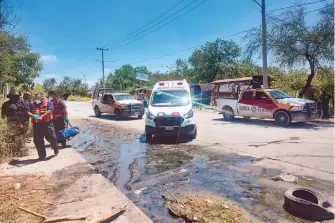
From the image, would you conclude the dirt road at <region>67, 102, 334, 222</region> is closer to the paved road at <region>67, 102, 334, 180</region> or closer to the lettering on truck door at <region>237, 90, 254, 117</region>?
the paved road at <region>67, 102, 334, 180</region>

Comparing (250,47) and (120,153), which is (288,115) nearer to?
(250,47)

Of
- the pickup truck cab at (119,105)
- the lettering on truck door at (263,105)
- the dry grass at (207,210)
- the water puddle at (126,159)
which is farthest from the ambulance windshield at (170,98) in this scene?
the pickup truck cab at (119,105)

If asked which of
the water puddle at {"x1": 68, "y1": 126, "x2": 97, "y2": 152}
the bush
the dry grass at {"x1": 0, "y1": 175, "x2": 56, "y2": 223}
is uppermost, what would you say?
the bush

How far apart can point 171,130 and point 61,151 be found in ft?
12.1

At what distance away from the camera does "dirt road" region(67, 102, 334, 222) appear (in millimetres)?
4738

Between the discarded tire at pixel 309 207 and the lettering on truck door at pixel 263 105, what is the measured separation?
9.58 m

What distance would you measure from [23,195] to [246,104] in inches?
480

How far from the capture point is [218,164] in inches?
266

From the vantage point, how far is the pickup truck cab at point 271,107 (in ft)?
41.1

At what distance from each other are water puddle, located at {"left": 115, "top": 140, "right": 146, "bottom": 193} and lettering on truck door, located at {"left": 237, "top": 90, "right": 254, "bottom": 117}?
23.6ft

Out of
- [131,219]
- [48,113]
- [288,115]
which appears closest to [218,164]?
[131,219]

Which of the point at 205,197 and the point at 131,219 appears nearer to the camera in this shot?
the point at 131,219

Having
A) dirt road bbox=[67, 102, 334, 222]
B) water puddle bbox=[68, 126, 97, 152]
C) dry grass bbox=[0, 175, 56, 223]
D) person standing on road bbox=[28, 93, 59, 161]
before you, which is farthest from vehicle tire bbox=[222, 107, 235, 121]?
dry grass bbox=[0, 175, 56, 223]

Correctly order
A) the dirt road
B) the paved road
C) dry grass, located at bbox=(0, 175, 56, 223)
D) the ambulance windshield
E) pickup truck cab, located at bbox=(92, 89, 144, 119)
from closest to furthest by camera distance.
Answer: dry grass, located at bbox=(0, 175, 56, 223) → the dirt road → the paved road → the ambulance windshield → pickup truck cab, located at bbox=(92, 89, 144, 119)
